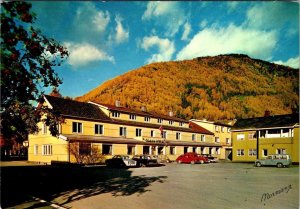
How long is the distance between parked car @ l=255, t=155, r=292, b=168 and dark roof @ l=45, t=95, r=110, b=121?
20.4m

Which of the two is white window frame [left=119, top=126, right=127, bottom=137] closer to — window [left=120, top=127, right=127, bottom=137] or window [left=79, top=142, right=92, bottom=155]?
window [left=120, top=127, right=127, bottom=137]

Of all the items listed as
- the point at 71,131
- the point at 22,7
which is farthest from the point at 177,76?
the point at 71,131

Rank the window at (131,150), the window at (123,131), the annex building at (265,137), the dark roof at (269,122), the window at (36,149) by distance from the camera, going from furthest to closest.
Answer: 1. the window at (123,131)
2. the window at (131,150)
3. the annex building at (265,137)
4. the dark roof at (269,122)
5. the window at (36,149)

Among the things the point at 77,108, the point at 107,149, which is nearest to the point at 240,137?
the point at 107,149

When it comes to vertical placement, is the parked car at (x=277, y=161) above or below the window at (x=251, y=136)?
below

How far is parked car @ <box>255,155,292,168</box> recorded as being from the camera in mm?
30359

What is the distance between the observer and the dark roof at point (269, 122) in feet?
120

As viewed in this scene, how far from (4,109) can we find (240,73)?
15.4 meters

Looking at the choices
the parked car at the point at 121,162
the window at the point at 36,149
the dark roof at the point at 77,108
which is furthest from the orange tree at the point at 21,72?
the window at the point at 36,149

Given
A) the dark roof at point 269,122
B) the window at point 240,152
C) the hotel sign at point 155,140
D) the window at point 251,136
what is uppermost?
the dark roof at point 269,122

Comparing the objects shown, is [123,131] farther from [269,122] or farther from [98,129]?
[269,122]

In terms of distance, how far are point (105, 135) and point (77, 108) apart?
5.18 m

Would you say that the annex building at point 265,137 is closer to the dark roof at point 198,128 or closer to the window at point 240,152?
the window at point 240,152

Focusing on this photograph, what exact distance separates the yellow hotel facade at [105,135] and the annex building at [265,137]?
7.78 m
